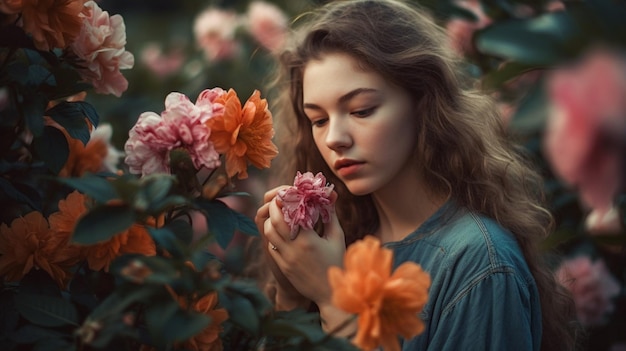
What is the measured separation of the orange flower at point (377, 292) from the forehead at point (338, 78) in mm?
677

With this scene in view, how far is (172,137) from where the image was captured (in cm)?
118

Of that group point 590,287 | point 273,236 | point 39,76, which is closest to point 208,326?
point 273,236

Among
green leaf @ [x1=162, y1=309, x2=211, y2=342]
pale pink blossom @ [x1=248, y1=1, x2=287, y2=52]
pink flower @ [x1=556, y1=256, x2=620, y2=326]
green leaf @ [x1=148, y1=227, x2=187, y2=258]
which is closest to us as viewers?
green leaf @ [x1=162, y1=309, x2=211, y2=342]

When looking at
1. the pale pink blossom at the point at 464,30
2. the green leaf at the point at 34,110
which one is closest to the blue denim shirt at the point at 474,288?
the green leaf at the point at 34,110

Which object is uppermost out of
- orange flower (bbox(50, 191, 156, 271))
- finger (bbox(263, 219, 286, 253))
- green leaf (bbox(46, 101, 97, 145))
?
green leaf (bbox(46, 101, 97, 145))

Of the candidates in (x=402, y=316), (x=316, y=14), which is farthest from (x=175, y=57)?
(x=402, y=316)

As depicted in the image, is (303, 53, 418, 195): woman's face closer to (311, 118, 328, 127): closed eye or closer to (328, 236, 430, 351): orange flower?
(311, 118, 328, 127): closed eye

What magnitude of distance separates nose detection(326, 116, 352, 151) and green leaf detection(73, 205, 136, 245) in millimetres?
650

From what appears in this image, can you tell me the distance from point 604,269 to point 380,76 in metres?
1.11

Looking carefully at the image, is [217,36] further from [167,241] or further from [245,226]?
[167,241]

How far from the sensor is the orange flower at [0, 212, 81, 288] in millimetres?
1157

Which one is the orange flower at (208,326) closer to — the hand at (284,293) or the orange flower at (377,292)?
the orange flower at (377,292)

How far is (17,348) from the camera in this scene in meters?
1.16

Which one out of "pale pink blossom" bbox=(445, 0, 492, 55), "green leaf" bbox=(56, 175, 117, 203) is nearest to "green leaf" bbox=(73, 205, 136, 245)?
"green leaf" bbox=(56, 175, 117, 203)
